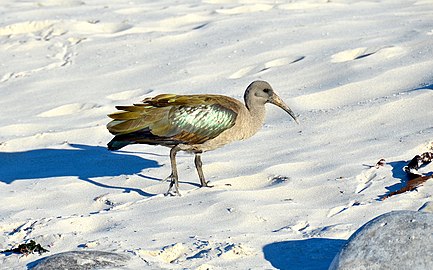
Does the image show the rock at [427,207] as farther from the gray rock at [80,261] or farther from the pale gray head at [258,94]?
the pale gray head at [258,94]

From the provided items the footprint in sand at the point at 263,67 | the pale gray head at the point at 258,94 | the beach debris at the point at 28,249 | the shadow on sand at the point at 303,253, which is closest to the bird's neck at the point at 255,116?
the pale gray head at the point at 258,94

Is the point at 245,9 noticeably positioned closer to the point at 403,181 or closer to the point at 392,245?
the point at 403,181

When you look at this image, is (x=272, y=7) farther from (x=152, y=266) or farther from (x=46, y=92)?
(x=152, y=266)

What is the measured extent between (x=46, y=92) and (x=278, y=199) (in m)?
4.36

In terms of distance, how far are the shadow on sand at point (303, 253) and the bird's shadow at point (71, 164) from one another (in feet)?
7.90

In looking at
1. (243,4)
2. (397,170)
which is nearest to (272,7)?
(243,4)

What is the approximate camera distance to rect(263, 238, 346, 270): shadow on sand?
20.1 feet

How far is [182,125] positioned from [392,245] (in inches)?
113

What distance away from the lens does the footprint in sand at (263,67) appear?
35.1ft

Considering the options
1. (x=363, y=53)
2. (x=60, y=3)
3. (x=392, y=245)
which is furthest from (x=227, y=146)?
(x=60, y=3)

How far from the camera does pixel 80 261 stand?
6.11m

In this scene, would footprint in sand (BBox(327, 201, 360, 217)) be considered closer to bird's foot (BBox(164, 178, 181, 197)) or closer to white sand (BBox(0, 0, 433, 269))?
white sand (BBox(0, 0, 433, 269))

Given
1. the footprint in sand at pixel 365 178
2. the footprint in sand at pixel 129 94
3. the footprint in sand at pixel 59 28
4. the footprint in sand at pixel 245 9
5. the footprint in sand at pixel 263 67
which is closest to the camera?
the footprint in sand at pixel 365 178

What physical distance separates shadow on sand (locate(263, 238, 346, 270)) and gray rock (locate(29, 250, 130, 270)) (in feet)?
3.21
